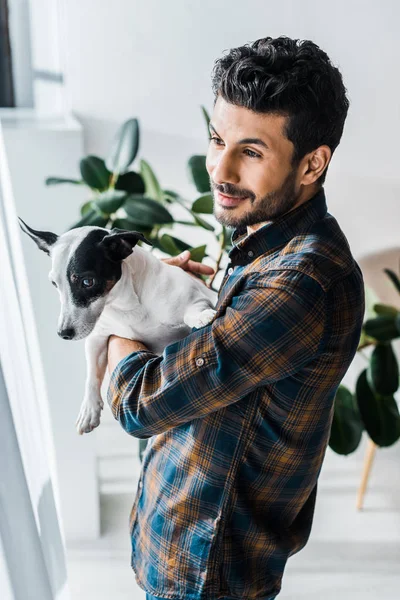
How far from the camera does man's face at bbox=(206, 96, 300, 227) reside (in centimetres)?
83

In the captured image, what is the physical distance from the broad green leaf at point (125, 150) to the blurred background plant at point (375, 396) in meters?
0.82

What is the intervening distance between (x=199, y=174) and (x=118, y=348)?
85cm

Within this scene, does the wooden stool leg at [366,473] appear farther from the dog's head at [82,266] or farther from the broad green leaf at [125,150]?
the dog's head at [82,266]

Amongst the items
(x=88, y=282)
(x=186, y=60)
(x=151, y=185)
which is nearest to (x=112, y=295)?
(x=88, y=282)

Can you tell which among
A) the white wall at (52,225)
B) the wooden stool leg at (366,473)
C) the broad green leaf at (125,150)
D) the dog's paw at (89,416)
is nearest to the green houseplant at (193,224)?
Result: the broad green leaf at (125,150)

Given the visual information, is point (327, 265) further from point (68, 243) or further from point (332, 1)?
point (332, 1)

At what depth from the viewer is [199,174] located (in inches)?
67.4

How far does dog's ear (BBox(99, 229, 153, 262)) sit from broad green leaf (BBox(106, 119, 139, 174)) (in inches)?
32.2

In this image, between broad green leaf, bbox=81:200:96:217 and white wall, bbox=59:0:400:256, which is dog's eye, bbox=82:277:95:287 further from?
white wall, bbox=59:0:400:256

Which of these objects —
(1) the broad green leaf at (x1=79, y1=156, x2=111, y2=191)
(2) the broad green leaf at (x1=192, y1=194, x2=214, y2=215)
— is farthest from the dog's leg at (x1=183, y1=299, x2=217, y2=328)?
(1) the broad green leaf at (x1=79, y1=156, x2=111, y2=191)

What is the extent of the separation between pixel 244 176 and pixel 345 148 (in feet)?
5.72

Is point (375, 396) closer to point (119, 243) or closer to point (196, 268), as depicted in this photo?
point (196, 268)

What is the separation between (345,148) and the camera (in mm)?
2480

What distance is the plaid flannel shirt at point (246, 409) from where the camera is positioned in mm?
826
